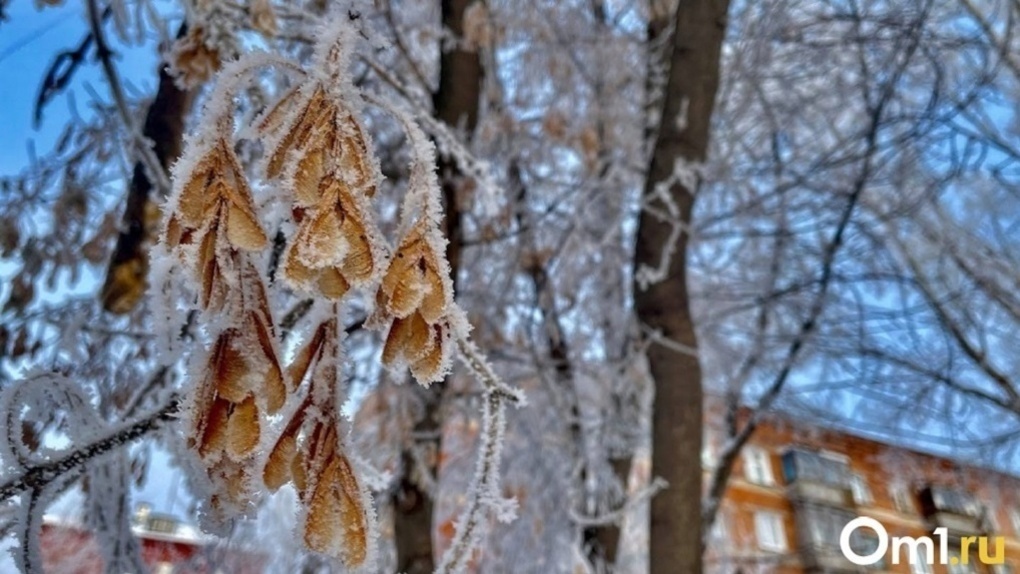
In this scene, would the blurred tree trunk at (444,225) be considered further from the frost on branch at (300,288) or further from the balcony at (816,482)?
the balcony at (816,482)

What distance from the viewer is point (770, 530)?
18.1 metres

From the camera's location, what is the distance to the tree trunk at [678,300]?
8.46 feet

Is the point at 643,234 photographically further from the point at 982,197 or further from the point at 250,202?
the point at 982,197

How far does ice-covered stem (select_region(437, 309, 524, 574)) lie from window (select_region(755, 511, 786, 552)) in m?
17.9

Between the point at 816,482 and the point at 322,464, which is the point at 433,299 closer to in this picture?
the point at 322,464

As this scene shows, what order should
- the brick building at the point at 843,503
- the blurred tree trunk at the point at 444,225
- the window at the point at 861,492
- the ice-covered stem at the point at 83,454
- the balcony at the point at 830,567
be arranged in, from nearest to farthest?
the ice-covered stem at the point at 83,454 → the blurred tree trunk at the point at 444,225 → the balcony at the point at 830,567 → the brick building at the point at 843,503 → the window at the point at 861,492

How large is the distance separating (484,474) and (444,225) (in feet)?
6.06

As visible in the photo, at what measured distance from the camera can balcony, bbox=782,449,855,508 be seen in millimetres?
15781

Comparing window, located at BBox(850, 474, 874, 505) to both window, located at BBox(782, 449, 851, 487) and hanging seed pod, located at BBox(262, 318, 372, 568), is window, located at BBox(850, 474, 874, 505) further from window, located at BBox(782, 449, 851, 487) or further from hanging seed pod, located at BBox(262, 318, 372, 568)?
hanging seed pod, located at BBox(262, 318, 372, 568)

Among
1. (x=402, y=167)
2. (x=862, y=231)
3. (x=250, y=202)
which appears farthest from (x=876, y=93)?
(x=250, y=202)

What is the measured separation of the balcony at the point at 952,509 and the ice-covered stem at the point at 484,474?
6.76 metres

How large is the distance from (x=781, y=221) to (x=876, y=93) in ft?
3.33

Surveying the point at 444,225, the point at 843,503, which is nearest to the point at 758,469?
the point at 843,503

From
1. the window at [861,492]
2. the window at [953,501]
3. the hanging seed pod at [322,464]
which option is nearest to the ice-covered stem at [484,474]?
the hanging seed pod at [322,464]
